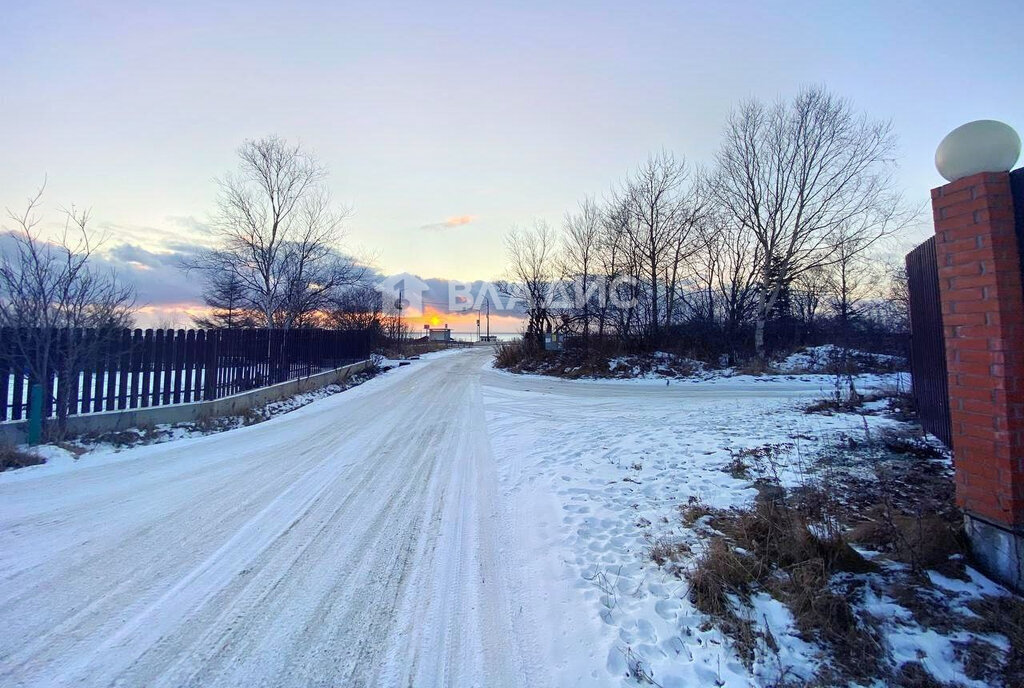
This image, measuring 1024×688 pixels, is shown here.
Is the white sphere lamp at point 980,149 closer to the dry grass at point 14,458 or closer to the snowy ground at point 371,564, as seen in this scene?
the snowy ground at point 371,564

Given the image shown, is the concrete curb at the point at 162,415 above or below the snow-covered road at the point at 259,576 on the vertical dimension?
above

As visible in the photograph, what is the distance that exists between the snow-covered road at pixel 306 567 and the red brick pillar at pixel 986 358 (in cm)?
242

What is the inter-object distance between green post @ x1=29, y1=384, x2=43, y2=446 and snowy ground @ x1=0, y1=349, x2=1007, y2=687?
119cm

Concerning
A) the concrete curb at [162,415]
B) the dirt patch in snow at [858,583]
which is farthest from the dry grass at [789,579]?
the concrete curb at [162,415]

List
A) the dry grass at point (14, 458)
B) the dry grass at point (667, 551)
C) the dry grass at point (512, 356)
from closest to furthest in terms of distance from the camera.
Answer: the dry grass at point (667, 551) → the dry grass at point (14, 458) → the dry grass at point (512, 356)

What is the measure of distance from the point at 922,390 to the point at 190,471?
11.0 m

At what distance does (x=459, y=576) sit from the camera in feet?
12.2

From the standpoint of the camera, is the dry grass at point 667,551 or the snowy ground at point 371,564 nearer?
the snowy ground at point 371,564

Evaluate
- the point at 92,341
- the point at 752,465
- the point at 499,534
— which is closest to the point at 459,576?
the point at 499,534

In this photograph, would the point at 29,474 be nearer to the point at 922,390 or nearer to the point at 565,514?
the point at 565,514

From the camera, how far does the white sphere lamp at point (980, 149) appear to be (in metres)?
3.28

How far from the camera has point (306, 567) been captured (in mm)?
3824

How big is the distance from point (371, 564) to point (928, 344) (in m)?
7.65

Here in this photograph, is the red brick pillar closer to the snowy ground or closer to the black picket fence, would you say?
Answer: the snowy ground
